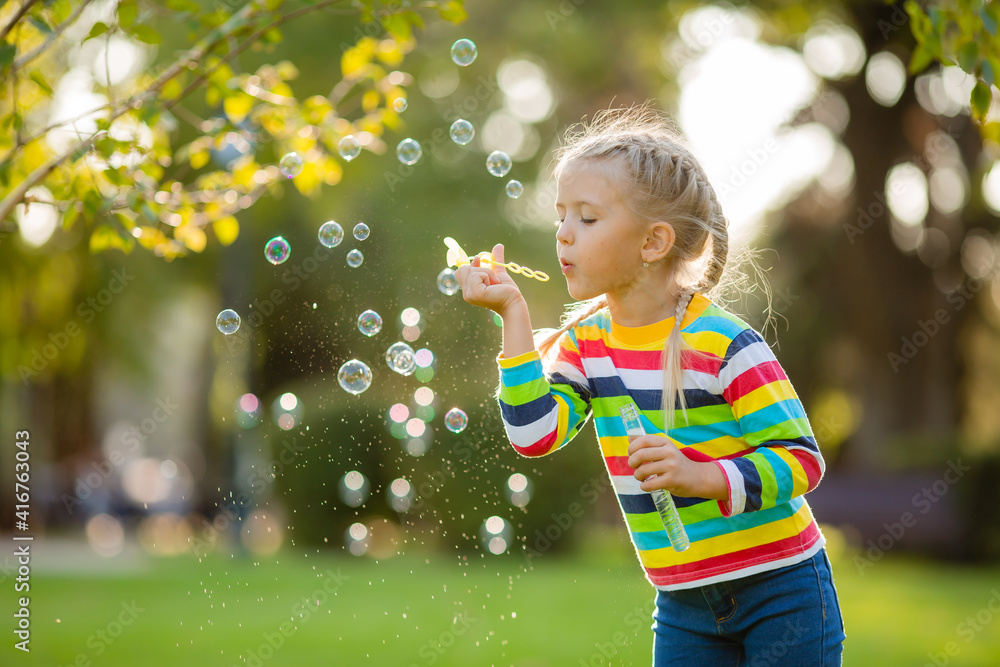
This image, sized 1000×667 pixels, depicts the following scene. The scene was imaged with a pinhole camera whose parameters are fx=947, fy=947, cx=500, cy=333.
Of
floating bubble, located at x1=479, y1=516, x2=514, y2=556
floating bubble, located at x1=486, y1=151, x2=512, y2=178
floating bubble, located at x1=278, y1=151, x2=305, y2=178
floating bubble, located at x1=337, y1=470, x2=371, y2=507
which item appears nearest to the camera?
floating bubble, located at x1=486, y1=151, x2=512, y2=178

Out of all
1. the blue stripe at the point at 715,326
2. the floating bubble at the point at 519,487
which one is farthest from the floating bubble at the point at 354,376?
the floating bubble at the point at 519,487

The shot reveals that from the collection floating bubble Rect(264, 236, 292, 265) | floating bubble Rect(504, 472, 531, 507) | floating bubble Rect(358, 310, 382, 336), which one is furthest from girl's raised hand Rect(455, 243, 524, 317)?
floating bubble Rect(504, 472, 531, 507)

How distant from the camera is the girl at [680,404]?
206 centimetres

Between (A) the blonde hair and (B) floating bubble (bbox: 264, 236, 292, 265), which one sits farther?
(B) floating bubble (bbox: 264, 236, 292, 265)

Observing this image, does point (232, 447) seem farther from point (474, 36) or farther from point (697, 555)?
point (697, 555)

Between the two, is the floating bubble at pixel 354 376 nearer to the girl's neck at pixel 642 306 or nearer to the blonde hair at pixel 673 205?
the blonde hair at pixel 673 205

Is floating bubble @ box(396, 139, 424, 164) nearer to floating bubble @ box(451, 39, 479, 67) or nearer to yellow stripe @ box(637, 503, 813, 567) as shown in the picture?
floating bubble @ box(451, 39, 479, 67)

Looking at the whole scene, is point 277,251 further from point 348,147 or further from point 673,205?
point 673,205

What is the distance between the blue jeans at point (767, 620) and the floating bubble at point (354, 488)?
626cm

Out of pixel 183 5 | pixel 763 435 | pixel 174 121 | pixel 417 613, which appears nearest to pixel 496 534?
pixel 417 613

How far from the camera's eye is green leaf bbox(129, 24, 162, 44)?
110 inches

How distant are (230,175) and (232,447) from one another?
9.05 metres

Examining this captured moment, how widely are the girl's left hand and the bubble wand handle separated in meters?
0.16

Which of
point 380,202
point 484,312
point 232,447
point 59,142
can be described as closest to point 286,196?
point 380,202
